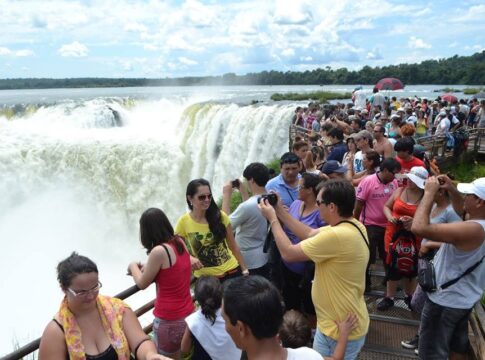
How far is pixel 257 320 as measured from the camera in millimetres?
1771

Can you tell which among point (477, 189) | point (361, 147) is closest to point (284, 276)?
point (477, 189)

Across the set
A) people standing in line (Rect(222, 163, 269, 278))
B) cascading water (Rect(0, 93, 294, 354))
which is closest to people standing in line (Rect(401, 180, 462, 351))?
people standing in line (Rect(222, 163, 269, 278))

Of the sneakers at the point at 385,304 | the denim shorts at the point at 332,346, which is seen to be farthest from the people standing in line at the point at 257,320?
the sneakers at the point at 385,304

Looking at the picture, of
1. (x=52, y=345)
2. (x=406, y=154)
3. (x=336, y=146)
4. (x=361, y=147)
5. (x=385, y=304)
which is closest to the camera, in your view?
(x=52, y=345)

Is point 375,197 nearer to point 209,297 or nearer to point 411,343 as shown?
point 411,343

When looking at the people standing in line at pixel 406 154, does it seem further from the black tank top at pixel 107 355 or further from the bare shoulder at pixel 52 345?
the bare shoulder at pixel 52 345

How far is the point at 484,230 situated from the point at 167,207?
15888mm

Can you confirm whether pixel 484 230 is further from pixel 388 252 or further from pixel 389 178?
pixel 389 178

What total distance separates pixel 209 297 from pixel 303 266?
127 centimetres

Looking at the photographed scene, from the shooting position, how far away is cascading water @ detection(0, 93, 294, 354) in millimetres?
14984

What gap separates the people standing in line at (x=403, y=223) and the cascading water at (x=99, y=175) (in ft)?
32.6

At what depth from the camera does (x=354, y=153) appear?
673 cm

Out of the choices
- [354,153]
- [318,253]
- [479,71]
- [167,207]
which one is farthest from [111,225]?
[479,71]

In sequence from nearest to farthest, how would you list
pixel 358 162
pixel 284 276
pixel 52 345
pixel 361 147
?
pixel 52 345 < pixel 284 276 < pixel 361 147 < pixel 358 162
